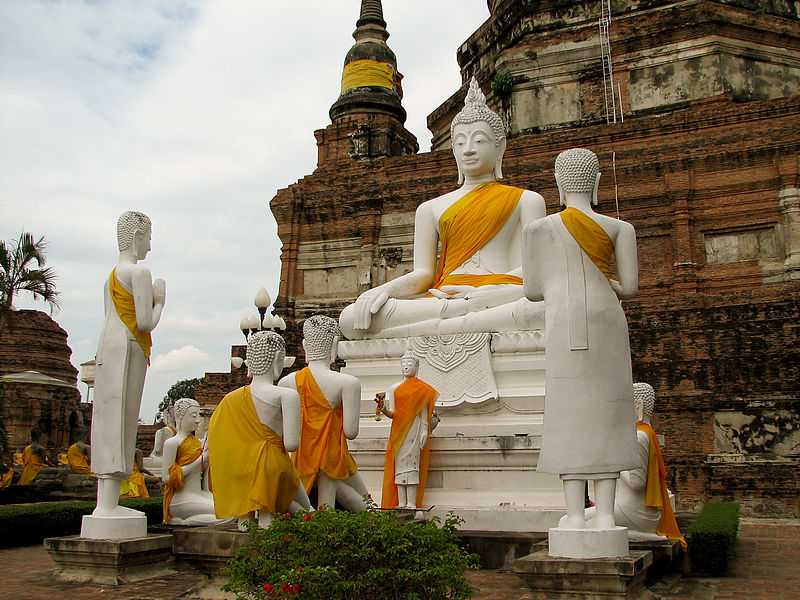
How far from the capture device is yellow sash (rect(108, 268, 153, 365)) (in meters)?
6.34

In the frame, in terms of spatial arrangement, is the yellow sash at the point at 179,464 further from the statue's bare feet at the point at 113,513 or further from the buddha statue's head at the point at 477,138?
the buddha statue's head at the point at 477,138

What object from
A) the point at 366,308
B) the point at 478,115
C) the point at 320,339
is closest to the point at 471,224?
the point at 478,115

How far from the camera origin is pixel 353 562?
376 centimetres

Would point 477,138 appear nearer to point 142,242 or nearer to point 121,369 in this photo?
point 142,242

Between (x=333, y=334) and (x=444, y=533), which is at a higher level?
(x=333, y=334)

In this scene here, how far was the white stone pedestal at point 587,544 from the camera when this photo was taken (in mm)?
4656

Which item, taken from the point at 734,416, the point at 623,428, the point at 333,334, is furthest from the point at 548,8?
the point at 623,428

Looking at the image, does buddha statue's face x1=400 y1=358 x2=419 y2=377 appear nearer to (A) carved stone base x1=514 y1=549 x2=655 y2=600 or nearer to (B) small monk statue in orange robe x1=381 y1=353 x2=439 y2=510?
(B) small monk statue in orange robe x1=381 y1=353 x2=439 y2=510

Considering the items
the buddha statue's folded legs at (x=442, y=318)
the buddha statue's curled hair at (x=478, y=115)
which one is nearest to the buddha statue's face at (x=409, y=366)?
the buddha statue's folded legs at (x=442, y=318)

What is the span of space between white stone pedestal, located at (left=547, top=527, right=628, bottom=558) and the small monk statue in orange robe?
2.12m

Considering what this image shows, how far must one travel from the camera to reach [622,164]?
64.5 feet

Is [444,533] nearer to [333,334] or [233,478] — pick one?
[233,478]

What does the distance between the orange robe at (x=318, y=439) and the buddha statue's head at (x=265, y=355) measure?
18.1 inches

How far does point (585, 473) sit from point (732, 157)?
1602 cm
